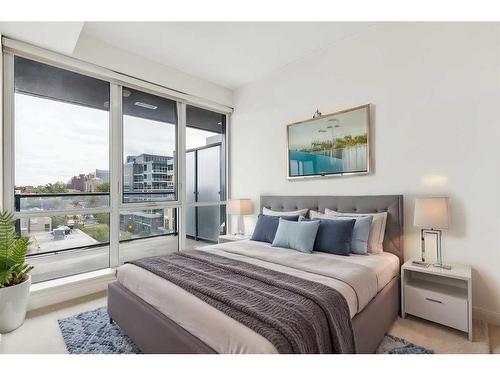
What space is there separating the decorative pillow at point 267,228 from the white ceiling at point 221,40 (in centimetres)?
210

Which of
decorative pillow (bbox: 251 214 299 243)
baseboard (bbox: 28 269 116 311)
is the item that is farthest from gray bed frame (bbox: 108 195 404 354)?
baseboard (bbox: 28 269 116 311)

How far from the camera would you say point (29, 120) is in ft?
8.87

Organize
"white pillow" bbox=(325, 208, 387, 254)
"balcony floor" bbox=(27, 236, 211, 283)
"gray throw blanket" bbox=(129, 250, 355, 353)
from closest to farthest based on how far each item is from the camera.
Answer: "gray throw blanket" bbox=(129, 250, 355, 353) → "white pillow" bbox=(325, 208, 387, 254) → "balcony floor" bbox=(27, 236, 211, 283)

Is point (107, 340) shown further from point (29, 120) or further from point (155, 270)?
point (29, 120)

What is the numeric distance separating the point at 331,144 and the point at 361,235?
1197 mm

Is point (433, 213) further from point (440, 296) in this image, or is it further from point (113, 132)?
point (113, 132)

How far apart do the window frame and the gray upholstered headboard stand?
1.68 meters

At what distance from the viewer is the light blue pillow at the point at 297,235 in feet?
8.27

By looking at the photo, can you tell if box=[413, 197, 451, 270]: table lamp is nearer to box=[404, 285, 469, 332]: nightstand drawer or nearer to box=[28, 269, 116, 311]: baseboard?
box=[404, 285, 469, 332]: nightstand drawer

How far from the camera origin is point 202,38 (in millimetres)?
2969

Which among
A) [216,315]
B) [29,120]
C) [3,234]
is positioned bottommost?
[216,315]

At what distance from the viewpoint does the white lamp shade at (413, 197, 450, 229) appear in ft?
7.13
